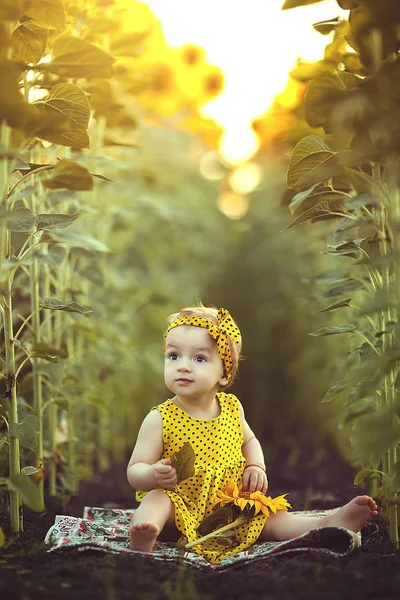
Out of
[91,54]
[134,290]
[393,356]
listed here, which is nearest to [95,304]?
[134,290]

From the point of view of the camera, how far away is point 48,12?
6.40 feet

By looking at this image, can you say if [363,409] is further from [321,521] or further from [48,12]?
[48,12]

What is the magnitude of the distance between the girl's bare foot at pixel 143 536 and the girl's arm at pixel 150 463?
14 cm

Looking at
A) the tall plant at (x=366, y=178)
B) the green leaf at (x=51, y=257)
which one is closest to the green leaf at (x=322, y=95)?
the tall plant at (x=366, y=178)

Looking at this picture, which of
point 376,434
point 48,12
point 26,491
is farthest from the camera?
point 48,12

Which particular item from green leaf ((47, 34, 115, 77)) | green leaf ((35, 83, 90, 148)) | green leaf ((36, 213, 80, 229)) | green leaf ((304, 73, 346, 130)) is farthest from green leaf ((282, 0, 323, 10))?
green leaf ((36, 213, 80, 229))

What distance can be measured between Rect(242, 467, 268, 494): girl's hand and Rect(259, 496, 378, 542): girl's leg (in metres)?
0.11

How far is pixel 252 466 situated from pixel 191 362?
0.38 metres

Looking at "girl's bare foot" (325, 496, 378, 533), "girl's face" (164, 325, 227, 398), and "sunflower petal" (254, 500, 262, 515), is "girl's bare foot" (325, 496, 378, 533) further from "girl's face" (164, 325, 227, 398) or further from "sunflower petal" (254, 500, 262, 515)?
"girl's face" (164, 325, 227, 398)

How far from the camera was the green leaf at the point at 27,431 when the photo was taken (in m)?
1.98

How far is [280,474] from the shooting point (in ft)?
11.9

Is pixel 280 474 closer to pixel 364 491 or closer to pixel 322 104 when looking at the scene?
pixel 364 491

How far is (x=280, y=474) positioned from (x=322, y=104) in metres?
2.13

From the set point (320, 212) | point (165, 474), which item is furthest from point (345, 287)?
point (165, 474)
